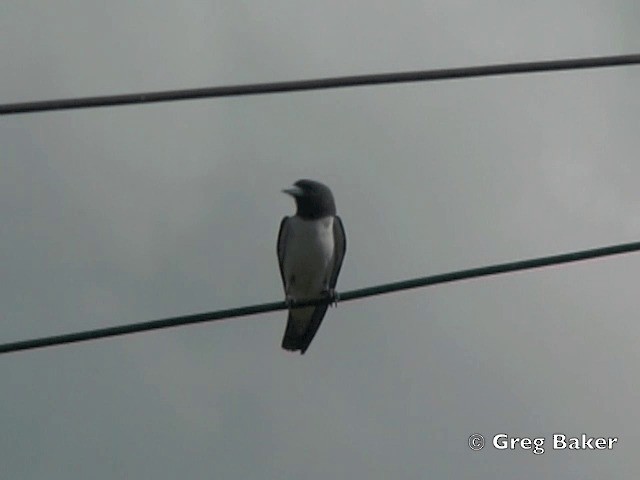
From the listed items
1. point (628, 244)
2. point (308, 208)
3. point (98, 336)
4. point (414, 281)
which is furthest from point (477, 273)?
point (308, 208)

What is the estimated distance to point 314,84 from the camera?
8.44 m

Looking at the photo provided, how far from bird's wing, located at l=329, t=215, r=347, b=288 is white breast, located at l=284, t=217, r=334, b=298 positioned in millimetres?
82

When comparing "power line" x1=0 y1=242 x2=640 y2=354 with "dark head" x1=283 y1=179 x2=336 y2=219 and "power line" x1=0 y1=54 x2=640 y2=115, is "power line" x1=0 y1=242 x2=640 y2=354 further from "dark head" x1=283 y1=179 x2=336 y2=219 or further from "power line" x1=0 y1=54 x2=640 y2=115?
"dark head" x1=283 y1=179 x2=336 y2=219

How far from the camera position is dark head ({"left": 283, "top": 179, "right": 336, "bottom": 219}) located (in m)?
13.1

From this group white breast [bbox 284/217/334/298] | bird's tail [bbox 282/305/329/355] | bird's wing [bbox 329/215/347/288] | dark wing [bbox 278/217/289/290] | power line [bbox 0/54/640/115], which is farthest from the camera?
bird's tail [bbox 282/305/329/355]

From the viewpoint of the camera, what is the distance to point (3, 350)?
27.6ft

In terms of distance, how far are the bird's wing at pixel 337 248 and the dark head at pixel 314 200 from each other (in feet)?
0.63

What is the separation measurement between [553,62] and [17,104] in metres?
2.96

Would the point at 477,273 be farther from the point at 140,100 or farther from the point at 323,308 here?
the point at 323,308

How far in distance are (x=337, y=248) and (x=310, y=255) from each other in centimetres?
37

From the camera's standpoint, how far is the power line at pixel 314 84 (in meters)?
8.13

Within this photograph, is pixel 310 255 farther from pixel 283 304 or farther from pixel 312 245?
pixel 283 304

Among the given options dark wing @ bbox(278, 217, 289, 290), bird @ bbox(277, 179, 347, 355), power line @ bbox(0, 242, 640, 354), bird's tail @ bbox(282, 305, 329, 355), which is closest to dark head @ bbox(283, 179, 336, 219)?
bird @ bbox(277, 179, 347, 355)

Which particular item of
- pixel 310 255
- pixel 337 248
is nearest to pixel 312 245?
pixel 310 255
